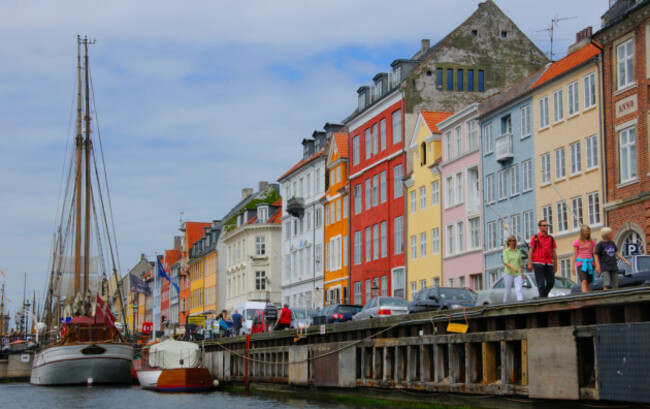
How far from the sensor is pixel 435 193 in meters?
61.2

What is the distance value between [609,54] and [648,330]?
26.4 meters

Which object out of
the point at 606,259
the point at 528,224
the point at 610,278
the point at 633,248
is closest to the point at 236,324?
the point at 528,224

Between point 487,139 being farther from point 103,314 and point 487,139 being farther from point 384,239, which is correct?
point 103,314

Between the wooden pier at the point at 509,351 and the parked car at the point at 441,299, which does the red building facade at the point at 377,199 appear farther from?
the wooden pier at the point at 509,351

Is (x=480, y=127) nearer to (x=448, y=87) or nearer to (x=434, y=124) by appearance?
(x=434, y=124)

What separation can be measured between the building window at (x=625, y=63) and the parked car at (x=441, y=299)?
1270 centimetres

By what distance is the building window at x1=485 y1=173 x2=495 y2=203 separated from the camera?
178ft

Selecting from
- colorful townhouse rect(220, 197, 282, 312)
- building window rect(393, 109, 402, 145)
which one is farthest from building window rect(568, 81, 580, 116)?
colorful townhouse rect(220, 197, 282, 312)

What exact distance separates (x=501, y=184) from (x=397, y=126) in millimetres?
15027

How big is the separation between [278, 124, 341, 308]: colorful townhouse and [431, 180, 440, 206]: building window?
19838 mm

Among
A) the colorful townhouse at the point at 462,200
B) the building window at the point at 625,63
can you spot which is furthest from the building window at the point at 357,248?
the building window at the point at 625,63

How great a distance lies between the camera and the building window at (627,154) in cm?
4144

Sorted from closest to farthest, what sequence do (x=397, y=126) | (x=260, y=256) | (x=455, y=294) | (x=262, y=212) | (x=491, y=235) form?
1. (x=455, y=294)
2. (x=491, y=235)
3. (x=397, y=126)
4. (x=260, y=256)
5. (x=262, y=212)

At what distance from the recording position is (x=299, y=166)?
285 ft
